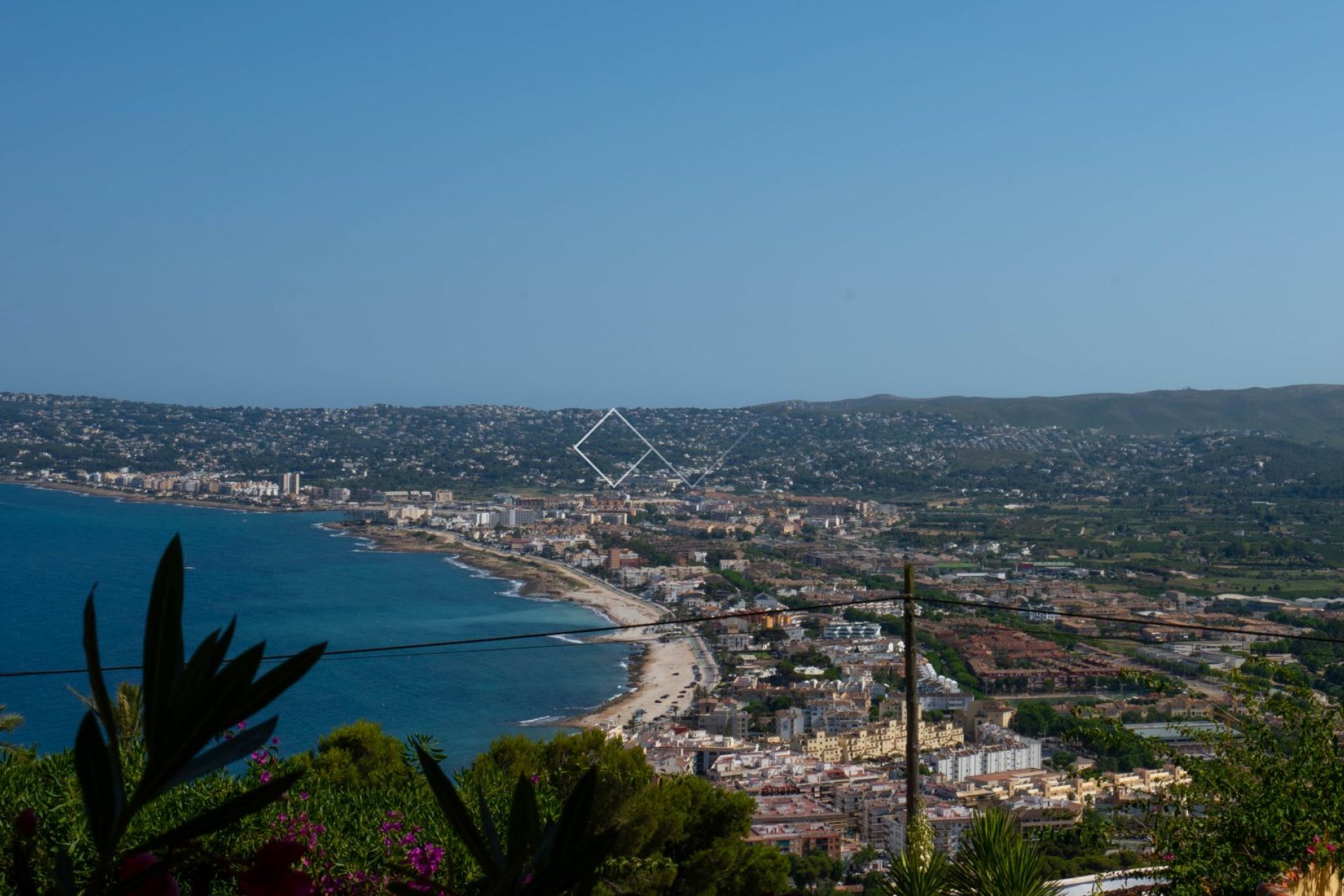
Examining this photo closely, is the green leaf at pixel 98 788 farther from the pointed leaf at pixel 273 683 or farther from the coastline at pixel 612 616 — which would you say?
the coastline at pixel 612 616

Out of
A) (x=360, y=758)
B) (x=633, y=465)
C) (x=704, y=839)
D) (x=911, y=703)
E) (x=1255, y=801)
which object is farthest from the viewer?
(x=633, y=465)

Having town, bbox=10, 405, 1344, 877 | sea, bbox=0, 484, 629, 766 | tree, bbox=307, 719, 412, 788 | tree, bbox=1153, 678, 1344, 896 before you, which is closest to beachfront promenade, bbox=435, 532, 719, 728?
town, bbox=10, 405, 1344, 877

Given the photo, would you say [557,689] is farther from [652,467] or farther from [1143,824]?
[652,467]

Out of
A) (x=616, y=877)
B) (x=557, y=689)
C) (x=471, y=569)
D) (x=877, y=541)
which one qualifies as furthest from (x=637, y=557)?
(x=616, y=877)

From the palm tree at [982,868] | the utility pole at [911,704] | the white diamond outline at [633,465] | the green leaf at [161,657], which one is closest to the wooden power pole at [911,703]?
the utility pole at [911,704]

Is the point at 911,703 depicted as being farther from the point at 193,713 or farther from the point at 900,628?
the point at 900,628

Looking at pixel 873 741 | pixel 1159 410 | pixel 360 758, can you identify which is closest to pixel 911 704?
pixel 360 758
